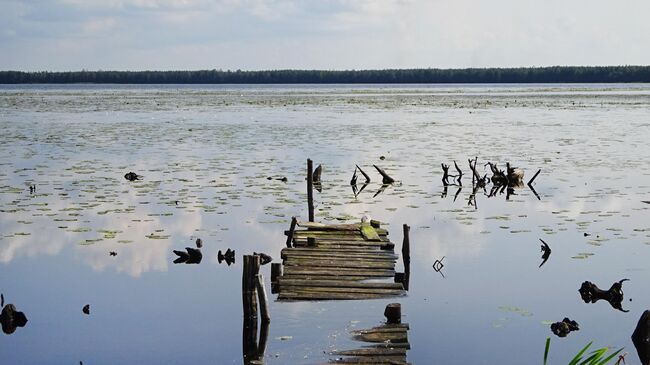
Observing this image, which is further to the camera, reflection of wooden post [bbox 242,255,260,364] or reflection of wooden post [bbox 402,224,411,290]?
reflection of wooden post [bbox 402,224,411,290]

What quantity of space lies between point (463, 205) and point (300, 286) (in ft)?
36.5

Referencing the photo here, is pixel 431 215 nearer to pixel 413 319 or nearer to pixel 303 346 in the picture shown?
pixel 413 319

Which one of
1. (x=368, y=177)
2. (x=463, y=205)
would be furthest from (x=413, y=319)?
(x=368, y=177)

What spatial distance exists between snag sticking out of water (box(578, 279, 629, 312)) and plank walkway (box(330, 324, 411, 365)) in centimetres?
410

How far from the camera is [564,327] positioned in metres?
14.3

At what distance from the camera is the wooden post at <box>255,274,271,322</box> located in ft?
45.8

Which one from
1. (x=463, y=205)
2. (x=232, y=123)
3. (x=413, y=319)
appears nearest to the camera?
(x=413, y=319)

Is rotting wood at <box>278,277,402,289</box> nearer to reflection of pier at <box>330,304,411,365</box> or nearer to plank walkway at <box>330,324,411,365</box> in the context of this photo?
reflection of pier at <box>330,304,411,365</box>

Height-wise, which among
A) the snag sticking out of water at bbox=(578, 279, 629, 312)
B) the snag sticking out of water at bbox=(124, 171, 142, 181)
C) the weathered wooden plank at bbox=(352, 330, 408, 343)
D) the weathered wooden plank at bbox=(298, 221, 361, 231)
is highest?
the weathered wooden plank at bbox=(352, 330, 408, 343)

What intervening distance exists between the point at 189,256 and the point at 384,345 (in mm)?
7133

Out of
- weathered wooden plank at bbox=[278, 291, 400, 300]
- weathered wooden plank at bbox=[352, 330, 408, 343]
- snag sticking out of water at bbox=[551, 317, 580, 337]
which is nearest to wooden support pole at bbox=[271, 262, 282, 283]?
weathered wooden plank at bbox=[278, 291, 400, 300]

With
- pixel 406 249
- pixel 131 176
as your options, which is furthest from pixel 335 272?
pixel 131 176

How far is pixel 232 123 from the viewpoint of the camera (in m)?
64.3

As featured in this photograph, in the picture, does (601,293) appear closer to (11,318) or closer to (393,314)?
(393,314)
